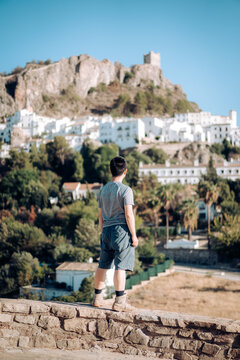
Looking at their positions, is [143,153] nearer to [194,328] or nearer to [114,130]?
[114,130]

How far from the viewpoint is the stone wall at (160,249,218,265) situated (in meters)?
39.3

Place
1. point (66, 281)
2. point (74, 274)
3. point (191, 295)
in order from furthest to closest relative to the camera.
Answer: point (66, 281), point (74, 274), point (191, 295)

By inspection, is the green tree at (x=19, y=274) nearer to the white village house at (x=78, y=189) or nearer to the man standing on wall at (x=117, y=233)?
the white village house at (x=78, y=189)

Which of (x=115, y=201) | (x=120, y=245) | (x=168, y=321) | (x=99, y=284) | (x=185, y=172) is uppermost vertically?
(x=185, y=172)

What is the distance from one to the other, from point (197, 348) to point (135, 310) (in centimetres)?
93

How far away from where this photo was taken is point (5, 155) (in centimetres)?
7888

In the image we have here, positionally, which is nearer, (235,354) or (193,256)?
(235,354)

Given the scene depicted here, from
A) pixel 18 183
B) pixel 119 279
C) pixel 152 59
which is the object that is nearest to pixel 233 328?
pixel 119 279

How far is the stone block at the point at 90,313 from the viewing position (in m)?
5.20

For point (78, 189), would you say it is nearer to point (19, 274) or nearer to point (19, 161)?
point (19, 161)

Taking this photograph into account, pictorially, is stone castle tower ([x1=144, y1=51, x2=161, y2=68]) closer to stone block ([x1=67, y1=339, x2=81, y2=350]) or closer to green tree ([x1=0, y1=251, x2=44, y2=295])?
green tree ([x1=0, y1=251, x2=44, y2=295])

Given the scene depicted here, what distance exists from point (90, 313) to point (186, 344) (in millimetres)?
1308

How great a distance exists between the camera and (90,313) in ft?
17.2

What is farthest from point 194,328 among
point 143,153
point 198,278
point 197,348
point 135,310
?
point 143,153
